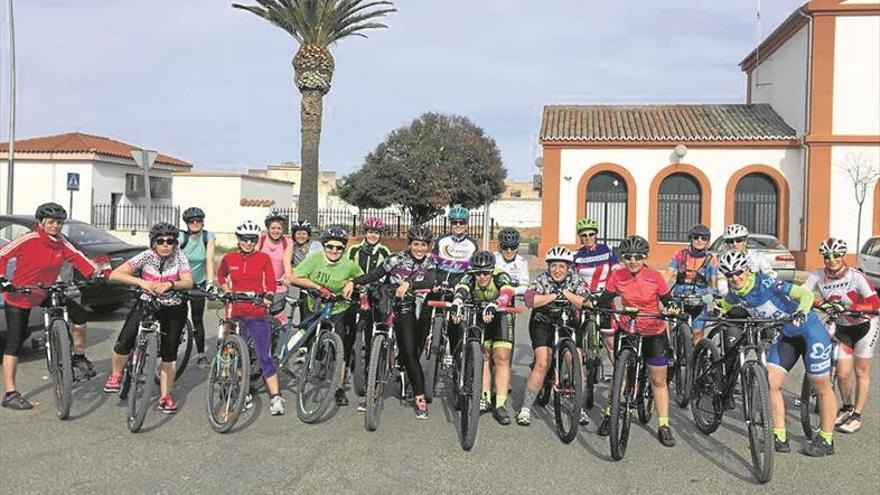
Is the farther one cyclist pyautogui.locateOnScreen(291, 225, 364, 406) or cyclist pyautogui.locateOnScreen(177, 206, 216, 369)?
cyclist pyautogui.locateOnScreen(177, 206, 216, 369)

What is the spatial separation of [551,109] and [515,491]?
1139 inches

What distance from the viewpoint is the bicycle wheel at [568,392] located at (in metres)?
6.18

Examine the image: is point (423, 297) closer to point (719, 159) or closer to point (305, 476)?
point (305, 476)

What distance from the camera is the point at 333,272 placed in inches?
279

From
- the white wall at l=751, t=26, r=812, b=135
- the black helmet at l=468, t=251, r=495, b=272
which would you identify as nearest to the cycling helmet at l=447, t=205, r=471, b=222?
the black helmet at l=468, t=251, r=495, b=272

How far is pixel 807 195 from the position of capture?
88.4ft

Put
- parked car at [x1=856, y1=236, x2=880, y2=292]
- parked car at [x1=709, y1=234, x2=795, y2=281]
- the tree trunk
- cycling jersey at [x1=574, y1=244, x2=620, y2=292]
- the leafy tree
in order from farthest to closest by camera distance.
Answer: the leafy tree
the tree trunk
parked car at [x1=709, y1=234, x2=795, y2=281]
parked car at [x1=856, y1=236, x2=880, y2=292]
cycling jersey at [x1=574, y1=244, x2=620, y2=292]

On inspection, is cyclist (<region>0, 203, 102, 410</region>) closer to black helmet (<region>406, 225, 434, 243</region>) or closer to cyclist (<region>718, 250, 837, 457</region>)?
black helmet (<region>406, 225, 434, 243</region>)

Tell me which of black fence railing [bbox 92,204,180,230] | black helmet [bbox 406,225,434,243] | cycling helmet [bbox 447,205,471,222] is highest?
black fence railing [bbox 92,204,180,230]

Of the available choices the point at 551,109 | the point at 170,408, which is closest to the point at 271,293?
the point at 170,408

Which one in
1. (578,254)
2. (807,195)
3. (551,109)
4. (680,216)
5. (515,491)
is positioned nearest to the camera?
(515,491)

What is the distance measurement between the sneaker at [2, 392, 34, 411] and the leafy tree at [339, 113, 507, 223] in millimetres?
30482

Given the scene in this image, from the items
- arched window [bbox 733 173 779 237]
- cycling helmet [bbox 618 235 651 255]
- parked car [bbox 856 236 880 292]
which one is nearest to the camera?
cycling helmet [bbox 618 235 651 255]

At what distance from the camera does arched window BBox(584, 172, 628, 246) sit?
2897cm
